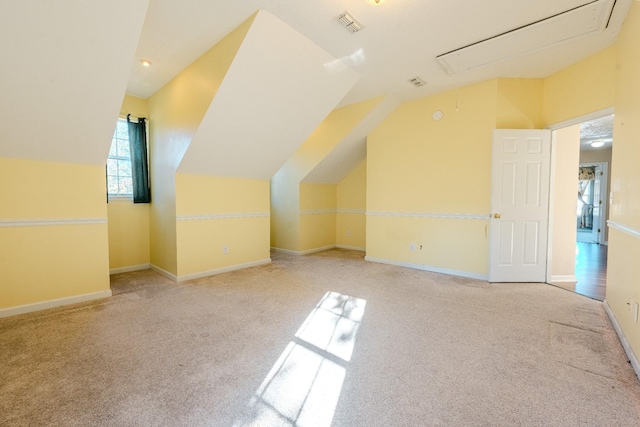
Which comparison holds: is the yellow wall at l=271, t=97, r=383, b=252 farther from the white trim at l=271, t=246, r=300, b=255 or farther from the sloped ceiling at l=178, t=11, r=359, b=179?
the sloped ceiling at l=178, t=11, r=359, b=179

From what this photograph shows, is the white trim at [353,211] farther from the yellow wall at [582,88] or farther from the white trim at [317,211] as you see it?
the yellow wall at [582,88]

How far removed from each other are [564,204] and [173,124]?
5467mm

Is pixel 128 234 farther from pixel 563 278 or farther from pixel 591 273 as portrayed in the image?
pixel 591 273

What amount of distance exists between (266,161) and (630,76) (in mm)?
4044

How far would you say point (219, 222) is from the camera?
14.1ft

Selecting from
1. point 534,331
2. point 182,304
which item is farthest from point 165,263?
point 534,331

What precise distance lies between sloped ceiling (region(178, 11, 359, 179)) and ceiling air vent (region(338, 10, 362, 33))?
456 mm

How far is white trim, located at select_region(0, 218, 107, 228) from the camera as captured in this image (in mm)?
2716

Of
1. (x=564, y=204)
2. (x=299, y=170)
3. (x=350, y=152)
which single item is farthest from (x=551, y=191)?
(x=299, y=170)

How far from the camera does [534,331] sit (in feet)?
7.88

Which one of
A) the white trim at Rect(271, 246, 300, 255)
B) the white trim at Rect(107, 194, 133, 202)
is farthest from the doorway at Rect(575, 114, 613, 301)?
the white trim at Rect(107, 194, 133, 202)

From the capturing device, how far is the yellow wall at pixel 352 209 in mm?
6172

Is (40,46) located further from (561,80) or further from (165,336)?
(561,80)

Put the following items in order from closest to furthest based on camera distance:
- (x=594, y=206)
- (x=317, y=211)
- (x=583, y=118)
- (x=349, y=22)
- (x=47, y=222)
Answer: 1. (x=349, y=22)
2. (x=47, y=222)
3. (x=583, y=118)
4. (x=317, y=211)
5. (x=594, y=206)
